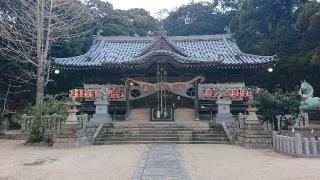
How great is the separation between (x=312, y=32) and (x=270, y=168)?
20.5m

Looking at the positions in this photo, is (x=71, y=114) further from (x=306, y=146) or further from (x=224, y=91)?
(x=224, y=91)

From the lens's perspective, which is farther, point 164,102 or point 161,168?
point 164,102

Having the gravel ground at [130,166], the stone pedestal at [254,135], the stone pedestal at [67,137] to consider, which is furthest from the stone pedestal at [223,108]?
the stone pedestal at [67,137]

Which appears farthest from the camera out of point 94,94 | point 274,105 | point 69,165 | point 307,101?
point 94,94

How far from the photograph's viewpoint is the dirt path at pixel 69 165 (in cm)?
782

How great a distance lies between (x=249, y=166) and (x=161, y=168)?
250 cm

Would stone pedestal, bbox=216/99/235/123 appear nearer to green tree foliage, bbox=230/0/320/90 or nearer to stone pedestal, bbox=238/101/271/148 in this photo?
stone pedestal, bbox=238/101/271/148

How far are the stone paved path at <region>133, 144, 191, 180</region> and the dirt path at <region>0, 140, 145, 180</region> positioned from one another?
0.28 meters

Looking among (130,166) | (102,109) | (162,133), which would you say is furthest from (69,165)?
(102,109)

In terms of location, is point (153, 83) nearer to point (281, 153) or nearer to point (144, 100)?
point (144, 100)

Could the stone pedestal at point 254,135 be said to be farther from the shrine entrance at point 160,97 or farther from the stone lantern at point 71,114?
the stone lantern at point 71,114

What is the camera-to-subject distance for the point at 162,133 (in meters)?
17.0

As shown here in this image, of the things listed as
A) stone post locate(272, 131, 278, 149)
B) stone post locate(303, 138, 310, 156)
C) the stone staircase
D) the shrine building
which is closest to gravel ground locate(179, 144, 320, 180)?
stone post locate(303, 138, 310, 156)

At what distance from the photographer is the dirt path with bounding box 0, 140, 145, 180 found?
782cm
